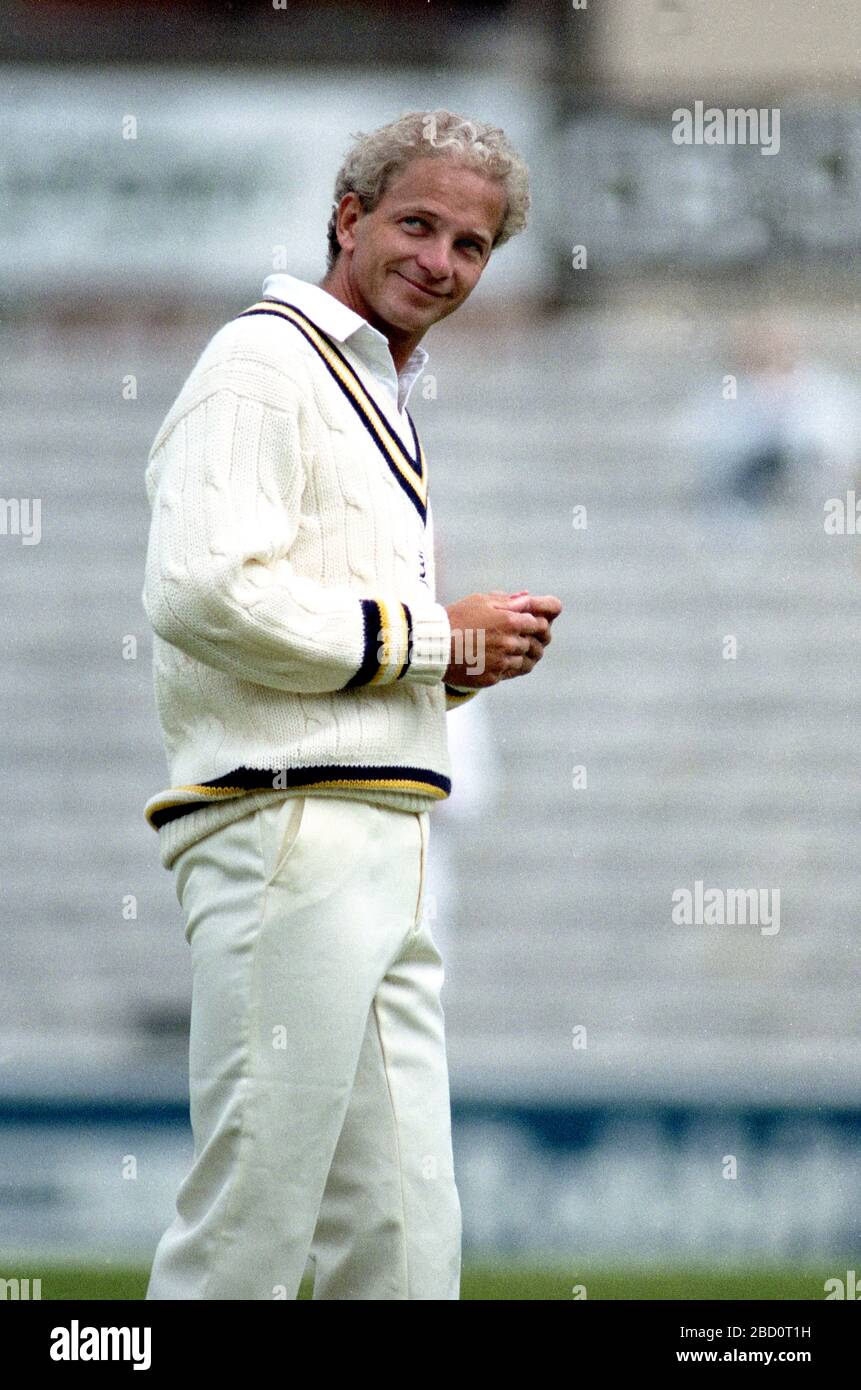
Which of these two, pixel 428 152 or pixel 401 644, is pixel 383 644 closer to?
pixel 401 644

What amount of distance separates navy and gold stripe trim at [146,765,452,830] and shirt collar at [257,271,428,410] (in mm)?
517

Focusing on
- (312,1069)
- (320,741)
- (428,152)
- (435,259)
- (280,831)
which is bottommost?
(312,1069)

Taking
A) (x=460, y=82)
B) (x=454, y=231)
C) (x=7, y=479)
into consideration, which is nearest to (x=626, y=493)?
(x=460, y=82)

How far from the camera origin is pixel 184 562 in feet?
8.73

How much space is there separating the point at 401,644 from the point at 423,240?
56 cm

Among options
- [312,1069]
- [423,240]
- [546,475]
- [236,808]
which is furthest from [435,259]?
[546,475]

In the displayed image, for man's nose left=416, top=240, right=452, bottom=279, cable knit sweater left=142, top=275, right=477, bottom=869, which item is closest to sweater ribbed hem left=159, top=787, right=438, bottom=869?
cable knit sweater left=142, top=275, right=477, bottom=869

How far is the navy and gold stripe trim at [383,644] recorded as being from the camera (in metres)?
2.72

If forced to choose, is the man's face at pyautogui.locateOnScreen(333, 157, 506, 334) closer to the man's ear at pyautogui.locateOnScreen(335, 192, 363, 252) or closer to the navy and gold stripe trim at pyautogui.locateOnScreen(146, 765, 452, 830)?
the man's ear at pyautogui.locateOnScreen(335, 192, 363, 252)

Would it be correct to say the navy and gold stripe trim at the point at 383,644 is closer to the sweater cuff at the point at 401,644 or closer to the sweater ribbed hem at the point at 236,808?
the sweater cuff at the point at 401,644

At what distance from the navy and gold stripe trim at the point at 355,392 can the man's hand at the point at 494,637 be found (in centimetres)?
18

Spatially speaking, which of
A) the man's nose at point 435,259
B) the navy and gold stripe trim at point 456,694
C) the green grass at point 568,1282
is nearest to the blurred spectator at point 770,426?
the green grass at point 568,1282

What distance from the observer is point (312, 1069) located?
270cm
